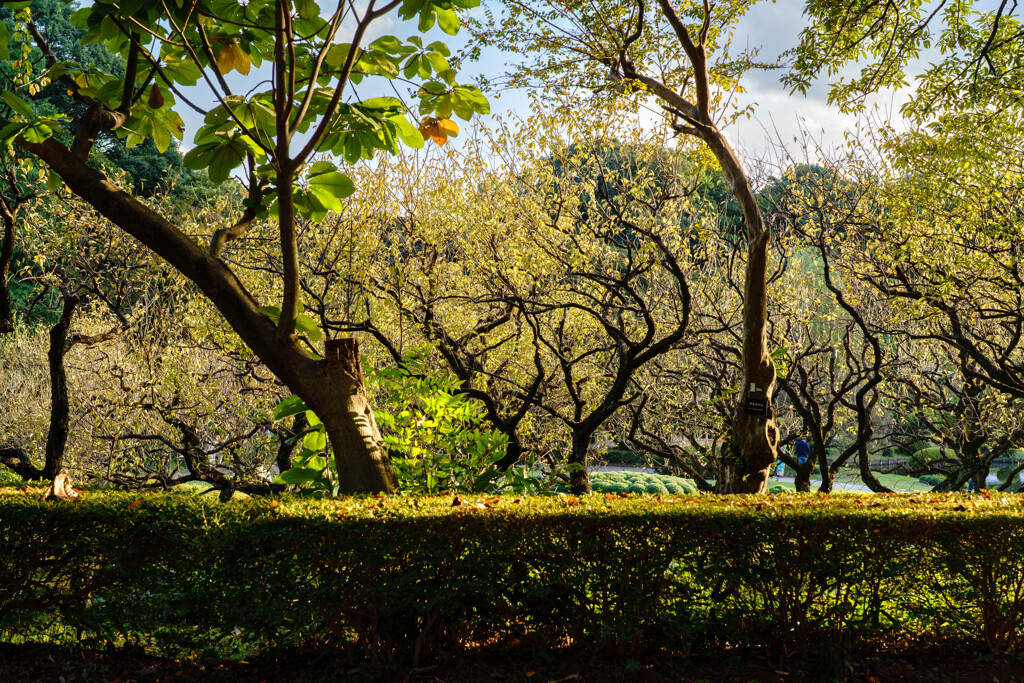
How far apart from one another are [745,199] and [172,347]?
8055mm

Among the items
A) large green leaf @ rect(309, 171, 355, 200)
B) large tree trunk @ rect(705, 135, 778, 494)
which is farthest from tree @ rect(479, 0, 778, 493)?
large green leaf @ rect(309, 171, 355, 200)

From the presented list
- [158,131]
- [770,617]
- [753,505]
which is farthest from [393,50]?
[770,617]

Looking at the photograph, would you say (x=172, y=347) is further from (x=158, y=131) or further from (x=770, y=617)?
(x=770, y=617)

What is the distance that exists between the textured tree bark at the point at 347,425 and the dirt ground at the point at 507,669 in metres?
0.99

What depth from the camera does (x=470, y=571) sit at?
3619 mm

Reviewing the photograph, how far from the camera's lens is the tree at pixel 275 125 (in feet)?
13.1

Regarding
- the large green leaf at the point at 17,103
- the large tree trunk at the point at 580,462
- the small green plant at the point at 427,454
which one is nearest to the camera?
the large green leaf at the point at 17,103

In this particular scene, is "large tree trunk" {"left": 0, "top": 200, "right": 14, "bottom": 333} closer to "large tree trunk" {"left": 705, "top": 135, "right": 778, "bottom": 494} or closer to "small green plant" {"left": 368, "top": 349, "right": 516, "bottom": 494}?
"small green plant" {"left": 368, "top": 349, "right": 516, "bottom": 494}

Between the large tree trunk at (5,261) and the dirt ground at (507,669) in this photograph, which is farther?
the large tree trunk at (5,261)

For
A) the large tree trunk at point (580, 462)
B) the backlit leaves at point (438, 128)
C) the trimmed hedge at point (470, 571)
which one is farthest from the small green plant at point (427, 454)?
the large tree trunk at point (580, 462)

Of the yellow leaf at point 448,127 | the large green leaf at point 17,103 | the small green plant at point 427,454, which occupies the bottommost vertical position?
the small green plant at point 427,454

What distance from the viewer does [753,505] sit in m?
4.01

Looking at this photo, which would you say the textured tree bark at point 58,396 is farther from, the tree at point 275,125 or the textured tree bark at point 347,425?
the textured tree bark at point 347,425

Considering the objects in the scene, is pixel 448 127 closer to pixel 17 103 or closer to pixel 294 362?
pixel 294 362
